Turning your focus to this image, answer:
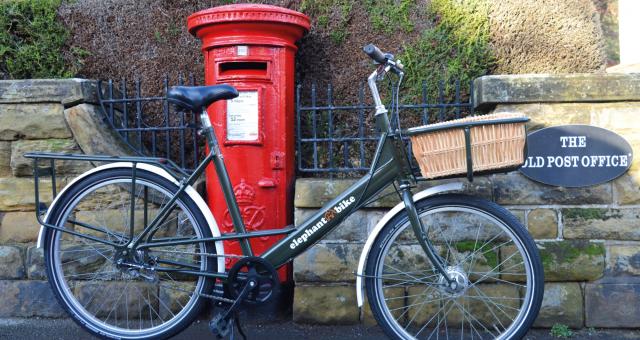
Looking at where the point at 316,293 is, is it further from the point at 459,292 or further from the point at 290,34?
the point at 290,34

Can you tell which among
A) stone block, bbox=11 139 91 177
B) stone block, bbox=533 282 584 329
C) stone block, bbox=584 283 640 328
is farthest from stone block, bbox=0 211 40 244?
stone block, bbox=584 283 640 328

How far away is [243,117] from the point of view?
3.88 m

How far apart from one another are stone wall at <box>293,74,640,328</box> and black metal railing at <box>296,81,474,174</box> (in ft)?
1.13

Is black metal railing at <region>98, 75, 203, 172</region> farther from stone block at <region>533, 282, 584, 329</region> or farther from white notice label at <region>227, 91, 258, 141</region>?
stone block at <region>533, 282, 584, 329</region>

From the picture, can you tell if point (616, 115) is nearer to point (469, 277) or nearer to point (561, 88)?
point (561, 88)

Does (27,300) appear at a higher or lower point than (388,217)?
lower

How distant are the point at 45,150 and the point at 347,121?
6.50 feet

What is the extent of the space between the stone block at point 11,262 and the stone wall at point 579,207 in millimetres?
1859

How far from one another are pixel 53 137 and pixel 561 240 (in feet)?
10.7

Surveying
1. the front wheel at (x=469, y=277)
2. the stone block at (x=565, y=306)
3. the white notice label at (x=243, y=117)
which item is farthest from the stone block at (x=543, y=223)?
the white notice label at (x=243, y=117)

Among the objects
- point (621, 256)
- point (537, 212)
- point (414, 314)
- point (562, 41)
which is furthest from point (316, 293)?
point (562, 41)

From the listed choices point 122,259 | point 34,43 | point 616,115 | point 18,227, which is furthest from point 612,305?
point 34,43

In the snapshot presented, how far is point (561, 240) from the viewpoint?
3.98 metres

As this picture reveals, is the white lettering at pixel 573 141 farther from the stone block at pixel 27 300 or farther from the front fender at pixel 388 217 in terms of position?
the stone block at pixel 27 300
